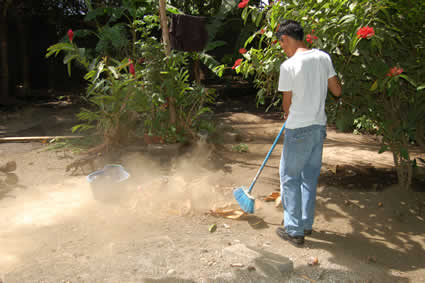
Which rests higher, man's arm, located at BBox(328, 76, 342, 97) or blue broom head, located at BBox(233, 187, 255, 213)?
man's arm, located at BBox(328, 76, 342, 97)

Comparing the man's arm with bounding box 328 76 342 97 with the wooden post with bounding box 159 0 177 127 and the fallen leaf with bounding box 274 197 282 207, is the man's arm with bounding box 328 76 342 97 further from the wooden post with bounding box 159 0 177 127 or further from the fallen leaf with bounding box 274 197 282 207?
the wooden post with bounding box 159 0 177 127

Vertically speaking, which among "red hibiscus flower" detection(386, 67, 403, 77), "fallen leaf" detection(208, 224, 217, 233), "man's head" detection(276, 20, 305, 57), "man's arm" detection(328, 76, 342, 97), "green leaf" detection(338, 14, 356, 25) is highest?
"green leaf" detection(338, 14, 356, 25)

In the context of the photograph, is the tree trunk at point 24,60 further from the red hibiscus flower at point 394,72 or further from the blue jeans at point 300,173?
the red hibiscus flower at point 394,72

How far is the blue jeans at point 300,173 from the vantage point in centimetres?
291

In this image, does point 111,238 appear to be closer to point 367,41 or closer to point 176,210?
point 176,210

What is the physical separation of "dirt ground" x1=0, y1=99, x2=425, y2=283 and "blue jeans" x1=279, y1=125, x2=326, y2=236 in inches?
9.0

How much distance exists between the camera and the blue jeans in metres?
2.91

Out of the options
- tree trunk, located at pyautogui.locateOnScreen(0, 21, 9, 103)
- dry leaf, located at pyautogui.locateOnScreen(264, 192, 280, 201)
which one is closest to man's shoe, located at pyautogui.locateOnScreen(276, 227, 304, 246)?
dry leaf, located at pyautogui.locateOnScreen(264, 192, 280, 201)

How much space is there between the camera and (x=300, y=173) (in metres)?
3.00

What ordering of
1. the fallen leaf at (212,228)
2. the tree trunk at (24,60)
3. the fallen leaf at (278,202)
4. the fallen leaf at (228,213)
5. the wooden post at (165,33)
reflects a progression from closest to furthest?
the fallen leaf at (212,228), the fallen leaf at (228,213), the fallen leaf at (278,202), the wooden post at (165,33), the tree trunk at (24,60)

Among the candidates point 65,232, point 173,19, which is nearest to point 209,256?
point 65,232

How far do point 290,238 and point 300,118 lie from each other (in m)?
1.08

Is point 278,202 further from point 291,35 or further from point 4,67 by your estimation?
point 4,67

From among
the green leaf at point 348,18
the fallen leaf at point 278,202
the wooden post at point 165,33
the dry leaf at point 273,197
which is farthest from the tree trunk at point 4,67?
the green leaf at point 348,18
